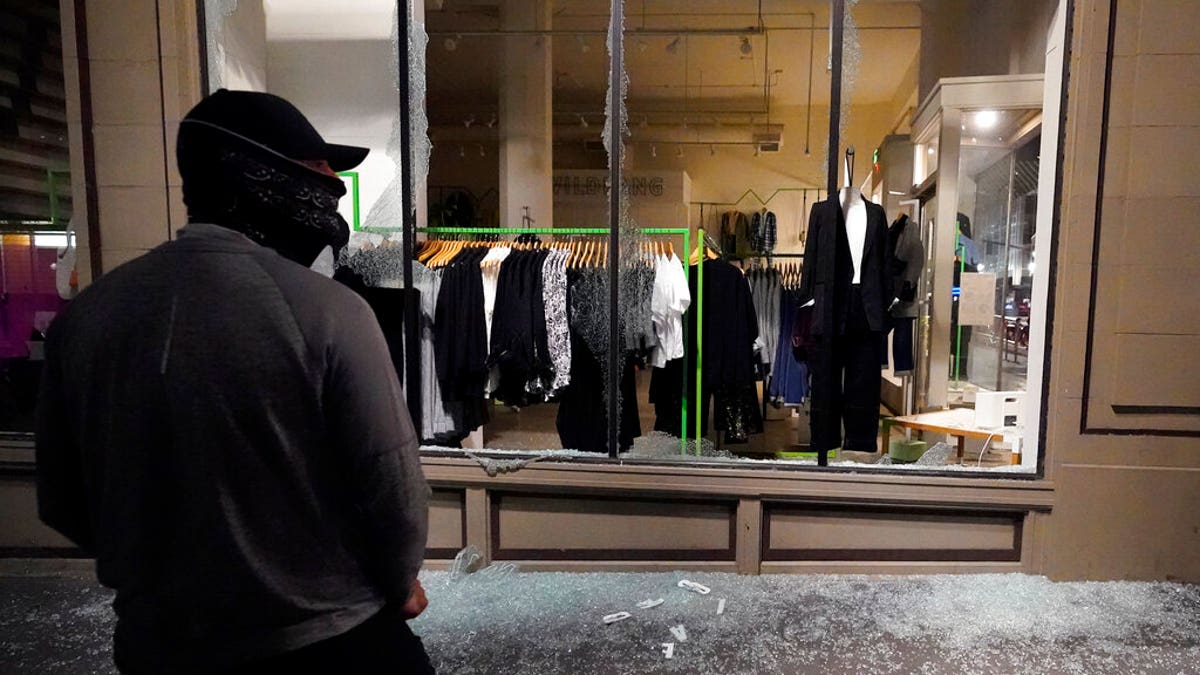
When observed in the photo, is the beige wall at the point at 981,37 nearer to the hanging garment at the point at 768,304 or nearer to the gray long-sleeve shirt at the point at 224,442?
the hanging garment at the point at 768,304

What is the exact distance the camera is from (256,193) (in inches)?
42.7

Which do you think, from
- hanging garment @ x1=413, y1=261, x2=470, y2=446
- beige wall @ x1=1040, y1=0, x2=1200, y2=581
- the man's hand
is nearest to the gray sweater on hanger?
beige wall @ x1=1040, y1=0, x2=1200, y2=581

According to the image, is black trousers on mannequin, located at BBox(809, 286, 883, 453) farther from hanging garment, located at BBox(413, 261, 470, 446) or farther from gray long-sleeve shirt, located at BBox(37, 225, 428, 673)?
gray long-sleeve shirt, located at BBox(37, 225, 428, 673)

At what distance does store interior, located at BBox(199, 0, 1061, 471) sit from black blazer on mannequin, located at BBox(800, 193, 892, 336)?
14cm

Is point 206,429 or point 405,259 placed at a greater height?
point 405,259

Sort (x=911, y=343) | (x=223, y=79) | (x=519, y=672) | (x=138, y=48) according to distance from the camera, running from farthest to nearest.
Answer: (x=911, y=343)
(x=223, y=79)
(x=138, y=48)
(x=519, y=672)

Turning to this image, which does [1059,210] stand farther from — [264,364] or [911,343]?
[264,364]

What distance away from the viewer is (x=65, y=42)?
283 centimetres

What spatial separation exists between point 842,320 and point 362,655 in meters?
2.60

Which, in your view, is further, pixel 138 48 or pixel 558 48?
pixel 558 48

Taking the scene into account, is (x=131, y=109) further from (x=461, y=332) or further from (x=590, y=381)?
(x=590, y=381)

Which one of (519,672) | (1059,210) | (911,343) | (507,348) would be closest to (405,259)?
(507,348)

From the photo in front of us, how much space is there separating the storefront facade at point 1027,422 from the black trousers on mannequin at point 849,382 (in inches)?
11.6

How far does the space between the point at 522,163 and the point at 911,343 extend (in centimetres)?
355
